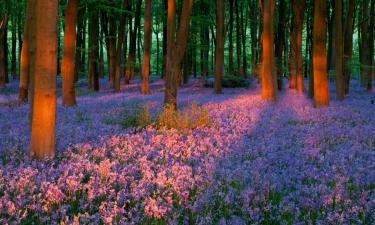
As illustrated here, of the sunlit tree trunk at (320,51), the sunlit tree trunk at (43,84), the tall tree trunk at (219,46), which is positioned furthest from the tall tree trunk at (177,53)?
the tall tree trunk at (219,46)

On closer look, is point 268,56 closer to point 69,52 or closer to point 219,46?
point 219,46

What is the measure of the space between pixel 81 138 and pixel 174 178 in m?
3.62

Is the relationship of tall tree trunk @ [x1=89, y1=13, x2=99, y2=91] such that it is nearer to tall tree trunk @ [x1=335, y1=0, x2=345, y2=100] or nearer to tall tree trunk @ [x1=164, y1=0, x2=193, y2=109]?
tall tree trunk @ [x1=164, y1=0, x2=193, y2=109]

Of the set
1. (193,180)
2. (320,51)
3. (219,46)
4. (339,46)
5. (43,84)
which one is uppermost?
(219,46)

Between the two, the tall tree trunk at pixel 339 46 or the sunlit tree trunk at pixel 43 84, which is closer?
the sunlit tree trunk at pixel 43 84

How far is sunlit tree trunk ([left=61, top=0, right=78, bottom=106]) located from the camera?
15.0 metres

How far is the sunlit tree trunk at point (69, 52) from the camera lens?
49.4 ft

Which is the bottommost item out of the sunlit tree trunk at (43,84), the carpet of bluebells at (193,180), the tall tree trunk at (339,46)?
the carpet of bluebells at (193,180)

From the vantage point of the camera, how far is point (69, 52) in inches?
608

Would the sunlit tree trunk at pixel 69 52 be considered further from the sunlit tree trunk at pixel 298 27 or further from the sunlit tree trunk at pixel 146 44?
the sunlit tree trunk at pixel 298 27

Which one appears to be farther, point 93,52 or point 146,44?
point 93,52

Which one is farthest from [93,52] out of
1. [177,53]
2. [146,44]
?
[177,53]

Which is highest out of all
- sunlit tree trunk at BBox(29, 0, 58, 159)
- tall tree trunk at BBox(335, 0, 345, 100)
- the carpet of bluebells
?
tall tree trunk at BBox(335, 0, 345, 100)

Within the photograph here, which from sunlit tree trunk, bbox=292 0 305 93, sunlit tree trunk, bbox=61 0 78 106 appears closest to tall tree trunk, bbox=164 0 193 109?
sunlit tree trunk, bbox=61 0 78 106
